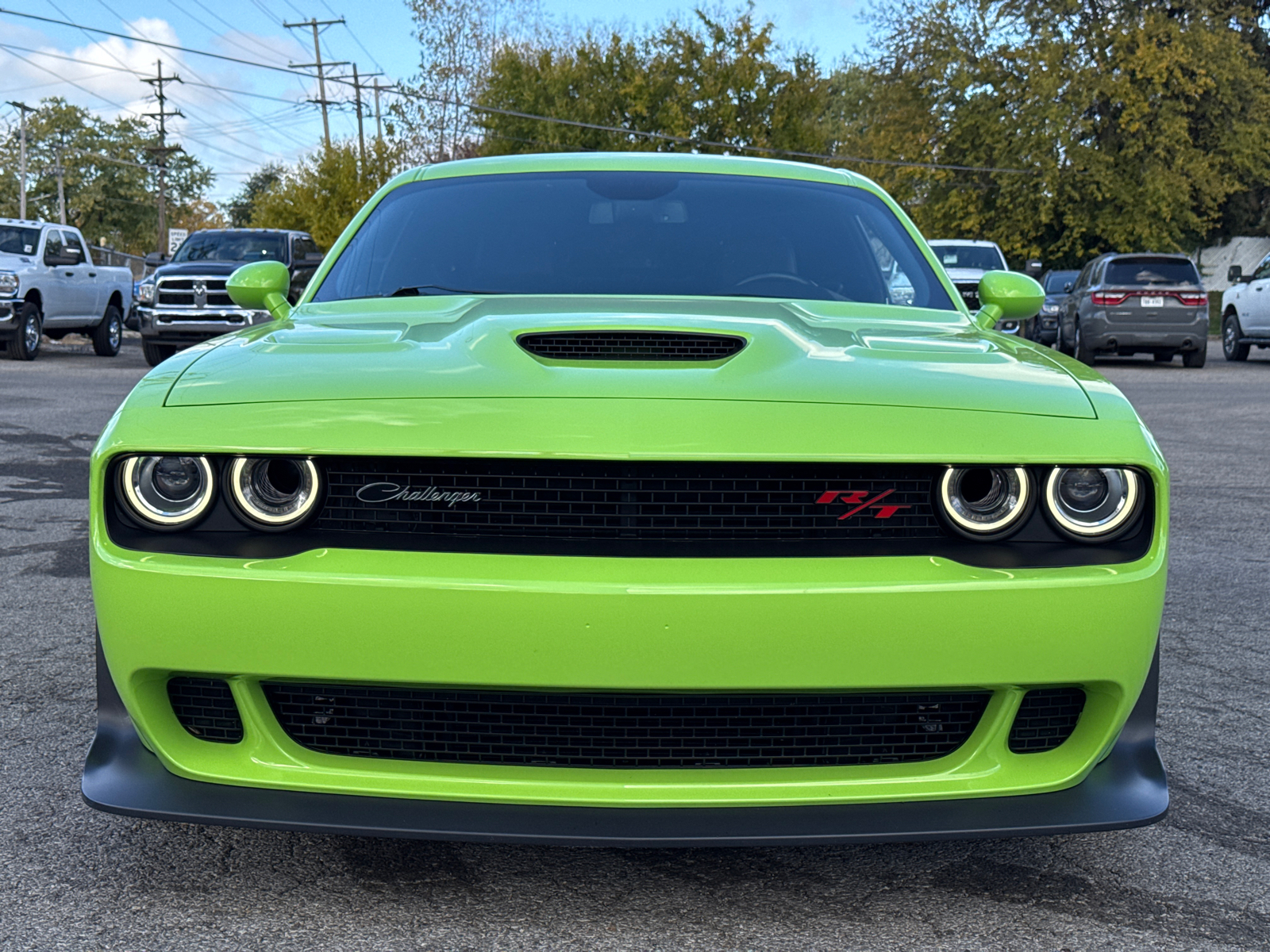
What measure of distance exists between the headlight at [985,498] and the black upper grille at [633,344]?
53 cm

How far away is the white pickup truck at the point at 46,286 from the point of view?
19.0m

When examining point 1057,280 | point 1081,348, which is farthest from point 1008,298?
point 1057,280

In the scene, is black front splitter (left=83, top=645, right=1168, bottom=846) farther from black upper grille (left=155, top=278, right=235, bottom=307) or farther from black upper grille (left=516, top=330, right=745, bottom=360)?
black upper grille (left=155, top=278, right=235, bottom=307)

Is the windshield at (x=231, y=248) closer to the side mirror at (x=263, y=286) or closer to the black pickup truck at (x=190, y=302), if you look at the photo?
the black pickup truck at (x=190, y=302)

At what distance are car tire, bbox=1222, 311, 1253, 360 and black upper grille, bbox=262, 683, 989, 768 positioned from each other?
2165 centimetres

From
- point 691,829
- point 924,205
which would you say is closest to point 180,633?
point 691,829

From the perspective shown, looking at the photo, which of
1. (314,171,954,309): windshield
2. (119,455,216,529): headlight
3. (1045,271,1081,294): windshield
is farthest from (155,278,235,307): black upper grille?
(1045,271,1081,294): windshield

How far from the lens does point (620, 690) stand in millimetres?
2254

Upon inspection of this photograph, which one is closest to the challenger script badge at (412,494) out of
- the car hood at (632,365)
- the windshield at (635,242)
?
the car hood at (632,365)

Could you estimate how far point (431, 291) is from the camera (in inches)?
141

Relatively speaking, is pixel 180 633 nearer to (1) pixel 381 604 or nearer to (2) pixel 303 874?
(1) pixel 381 604

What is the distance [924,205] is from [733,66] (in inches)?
328

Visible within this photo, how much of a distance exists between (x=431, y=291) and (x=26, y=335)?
1789cm

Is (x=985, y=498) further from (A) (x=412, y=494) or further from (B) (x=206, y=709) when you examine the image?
(B) (x=206, y=709)
